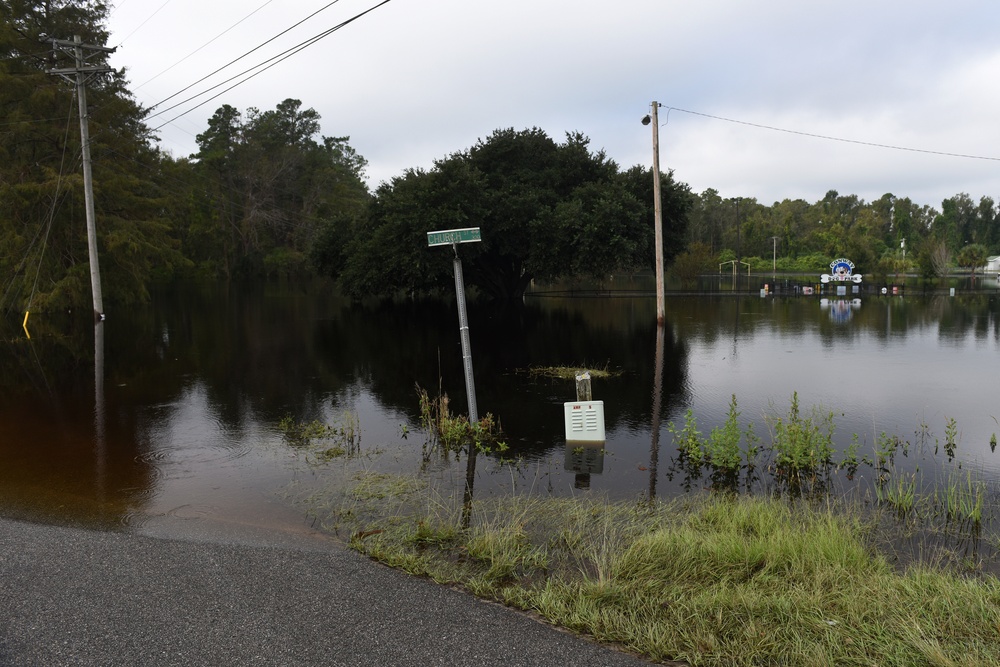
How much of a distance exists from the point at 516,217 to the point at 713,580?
24978mm

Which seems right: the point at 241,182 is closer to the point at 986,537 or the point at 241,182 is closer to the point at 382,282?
the point at 382,282

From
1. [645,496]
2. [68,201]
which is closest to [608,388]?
[645,496]

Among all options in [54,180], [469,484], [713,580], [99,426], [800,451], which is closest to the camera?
[713,580]

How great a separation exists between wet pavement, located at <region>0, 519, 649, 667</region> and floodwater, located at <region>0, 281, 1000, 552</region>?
0.83 metres

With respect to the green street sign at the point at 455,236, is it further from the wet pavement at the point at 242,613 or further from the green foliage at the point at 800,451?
the green foliage at the point at 800,451

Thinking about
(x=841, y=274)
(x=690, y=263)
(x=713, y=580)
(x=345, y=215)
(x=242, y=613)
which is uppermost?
(x=345, y=215)

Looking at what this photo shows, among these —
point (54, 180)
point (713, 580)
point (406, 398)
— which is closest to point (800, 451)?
point (713, 580)

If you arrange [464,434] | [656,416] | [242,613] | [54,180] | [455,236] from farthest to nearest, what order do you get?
[54,180] < [656,416] < [464,434] < [455,236] < [242,613]

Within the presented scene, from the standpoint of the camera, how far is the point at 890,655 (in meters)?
3.34

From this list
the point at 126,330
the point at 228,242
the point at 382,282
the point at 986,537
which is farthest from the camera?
the point at 228,242

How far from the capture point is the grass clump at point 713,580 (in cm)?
350

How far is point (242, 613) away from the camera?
3.92 meters

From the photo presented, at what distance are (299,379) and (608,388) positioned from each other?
230 inches

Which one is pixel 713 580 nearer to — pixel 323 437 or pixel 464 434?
pixel 464 434
